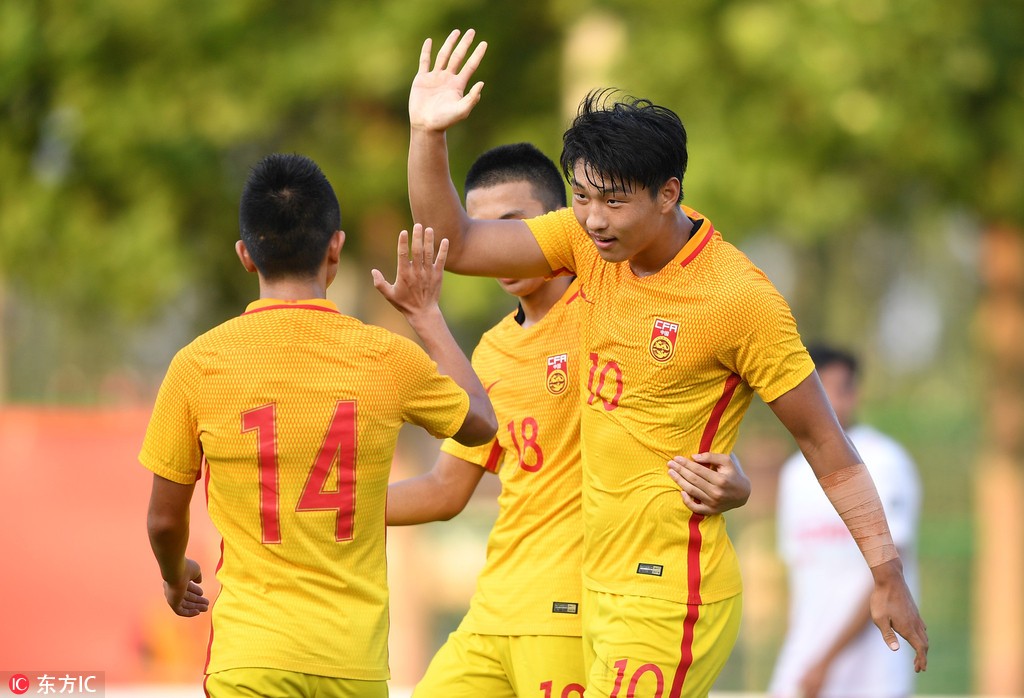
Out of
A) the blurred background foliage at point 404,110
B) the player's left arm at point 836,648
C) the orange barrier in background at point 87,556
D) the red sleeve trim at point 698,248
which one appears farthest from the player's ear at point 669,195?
the orange barrier in background at point 87,556

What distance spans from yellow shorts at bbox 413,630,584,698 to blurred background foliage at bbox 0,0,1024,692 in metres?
5.95

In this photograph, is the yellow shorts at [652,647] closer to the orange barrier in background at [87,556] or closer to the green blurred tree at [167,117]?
the orange barrier in background at [87,556]

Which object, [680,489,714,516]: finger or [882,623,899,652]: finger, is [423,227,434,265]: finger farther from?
[882,623,899,652]: finger

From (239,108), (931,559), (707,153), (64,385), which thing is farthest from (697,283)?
(64,385)

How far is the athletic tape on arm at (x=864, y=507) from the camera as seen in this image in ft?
13.3

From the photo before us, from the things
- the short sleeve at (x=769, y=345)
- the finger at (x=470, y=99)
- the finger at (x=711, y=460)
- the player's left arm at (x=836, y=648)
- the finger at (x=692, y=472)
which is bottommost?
the player's left arm at (x=836, y=648)

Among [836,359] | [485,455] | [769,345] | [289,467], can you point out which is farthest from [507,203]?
[836,359]

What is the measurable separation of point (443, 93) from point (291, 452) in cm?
116

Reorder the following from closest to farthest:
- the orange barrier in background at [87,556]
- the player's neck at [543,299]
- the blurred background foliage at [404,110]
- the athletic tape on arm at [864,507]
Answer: the athletic tape on arm at [864,507] → the player's neck at [543,299] → the orange barrier in background at [87,556] → the blurred background foliage at [404,110]

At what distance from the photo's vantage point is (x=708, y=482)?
4.06 metres

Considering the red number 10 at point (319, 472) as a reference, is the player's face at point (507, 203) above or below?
above

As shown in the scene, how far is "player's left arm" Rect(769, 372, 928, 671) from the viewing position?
4.01 m

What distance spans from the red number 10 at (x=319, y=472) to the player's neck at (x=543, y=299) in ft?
4.25

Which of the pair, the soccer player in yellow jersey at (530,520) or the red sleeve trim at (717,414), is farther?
the soccer player in yellow jersey at (530,520)
